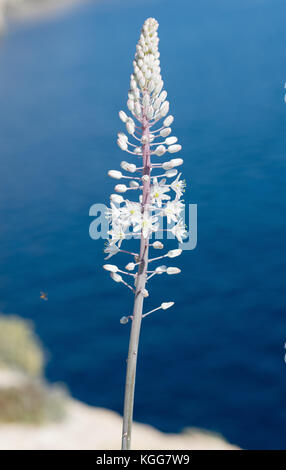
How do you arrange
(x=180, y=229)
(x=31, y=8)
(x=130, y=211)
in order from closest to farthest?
(x=130, y=211)
(x=180, y=229)
(x=31, y=8)

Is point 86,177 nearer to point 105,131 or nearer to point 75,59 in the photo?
point 105,131

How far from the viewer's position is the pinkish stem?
3854 mm

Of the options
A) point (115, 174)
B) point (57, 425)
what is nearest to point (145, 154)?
point (115, 174)

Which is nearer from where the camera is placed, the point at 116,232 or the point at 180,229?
the point at 116,232

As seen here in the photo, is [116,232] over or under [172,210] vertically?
under

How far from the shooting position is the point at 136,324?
3.91 metres

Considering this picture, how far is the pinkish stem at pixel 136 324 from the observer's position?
385 cm

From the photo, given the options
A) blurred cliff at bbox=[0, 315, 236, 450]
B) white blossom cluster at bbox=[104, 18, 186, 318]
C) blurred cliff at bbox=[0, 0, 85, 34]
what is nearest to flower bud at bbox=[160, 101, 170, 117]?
white blossom cluster at bbox=[104, 18, 186, 318]

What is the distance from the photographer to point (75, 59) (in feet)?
80.3

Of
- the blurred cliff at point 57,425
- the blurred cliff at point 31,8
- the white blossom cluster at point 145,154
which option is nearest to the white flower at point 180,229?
the white blossom cluster at point 145,154

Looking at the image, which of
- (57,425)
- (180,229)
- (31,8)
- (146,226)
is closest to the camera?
(146,226)

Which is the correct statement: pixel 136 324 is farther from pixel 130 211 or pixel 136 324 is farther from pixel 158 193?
pixel 158 193

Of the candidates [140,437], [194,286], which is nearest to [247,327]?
[194,286]

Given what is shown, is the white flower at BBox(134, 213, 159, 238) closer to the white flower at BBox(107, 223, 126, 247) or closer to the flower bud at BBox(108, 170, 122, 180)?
the white flower at BBox(107, 223, 126, 247)
